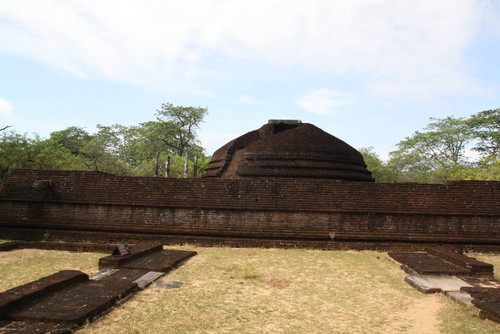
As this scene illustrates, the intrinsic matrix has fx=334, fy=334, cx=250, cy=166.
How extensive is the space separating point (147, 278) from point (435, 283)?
13.2 feet

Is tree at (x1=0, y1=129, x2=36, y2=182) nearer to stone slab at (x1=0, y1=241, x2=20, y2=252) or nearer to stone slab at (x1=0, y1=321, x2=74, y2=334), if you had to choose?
stone slab at (x1=0, y1=241, x2=20, y2=252)

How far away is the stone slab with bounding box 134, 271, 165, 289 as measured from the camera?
435 centimetres

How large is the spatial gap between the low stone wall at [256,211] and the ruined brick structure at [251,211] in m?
0.02

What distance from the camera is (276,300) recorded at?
3969 millimetres

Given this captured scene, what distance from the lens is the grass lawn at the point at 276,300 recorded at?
3.25m

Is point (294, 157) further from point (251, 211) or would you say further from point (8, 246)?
point (8, 246)

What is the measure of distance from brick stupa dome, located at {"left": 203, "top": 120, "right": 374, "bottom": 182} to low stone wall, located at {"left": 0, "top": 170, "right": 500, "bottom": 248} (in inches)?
98.5

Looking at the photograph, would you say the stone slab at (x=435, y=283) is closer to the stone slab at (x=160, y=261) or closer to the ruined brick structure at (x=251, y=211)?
the ruined brick structure at (x=251, y=211)

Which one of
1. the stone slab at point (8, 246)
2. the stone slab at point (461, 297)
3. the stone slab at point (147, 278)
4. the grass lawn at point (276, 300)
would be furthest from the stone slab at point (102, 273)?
the stone slab at point (461, 297)

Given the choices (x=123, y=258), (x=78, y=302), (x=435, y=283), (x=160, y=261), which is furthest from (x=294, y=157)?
(x=78, y=302)

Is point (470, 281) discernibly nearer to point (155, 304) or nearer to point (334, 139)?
point (155, 304)

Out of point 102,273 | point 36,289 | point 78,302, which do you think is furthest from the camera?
point 102,273

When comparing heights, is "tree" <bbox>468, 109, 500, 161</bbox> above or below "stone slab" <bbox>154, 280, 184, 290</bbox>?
above

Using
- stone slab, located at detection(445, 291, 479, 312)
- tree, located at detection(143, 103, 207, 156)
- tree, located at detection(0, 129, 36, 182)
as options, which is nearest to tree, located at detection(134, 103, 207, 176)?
tree, located at detection(143, 103, 207, 156)
